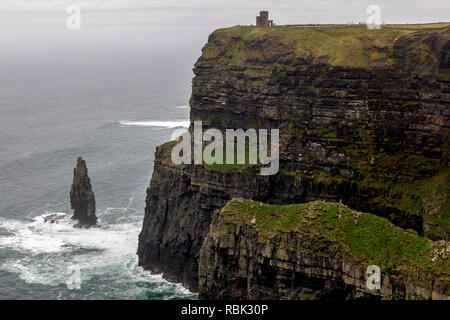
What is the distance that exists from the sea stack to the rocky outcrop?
50.4 m

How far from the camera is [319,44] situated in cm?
9594

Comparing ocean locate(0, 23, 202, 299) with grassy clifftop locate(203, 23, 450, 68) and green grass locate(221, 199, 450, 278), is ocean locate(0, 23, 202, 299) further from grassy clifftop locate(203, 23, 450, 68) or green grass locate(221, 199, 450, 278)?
grassy clifftop locate(203, 23, 450, 68)

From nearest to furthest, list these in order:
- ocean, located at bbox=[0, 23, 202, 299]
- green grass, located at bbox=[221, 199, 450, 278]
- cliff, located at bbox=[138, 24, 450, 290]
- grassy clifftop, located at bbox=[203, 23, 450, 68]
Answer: green grass, located at bbox=[221, 199, 450, 278] < cliff, located at bbox=[138, 24, 450, 290] < grassy clifftop, located at bbox=[203, 23, 450, 68] < ocean, located at bbox=[0, 23, 202, 299]

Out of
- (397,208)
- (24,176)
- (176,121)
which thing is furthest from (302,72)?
(176,121)

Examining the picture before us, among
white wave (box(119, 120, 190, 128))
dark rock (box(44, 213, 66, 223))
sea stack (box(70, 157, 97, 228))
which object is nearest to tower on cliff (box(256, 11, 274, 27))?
sea stack (box(70, 157, 97, 228))

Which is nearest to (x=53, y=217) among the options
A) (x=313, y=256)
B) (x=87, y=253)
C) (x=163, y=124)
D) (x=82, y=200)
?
(x=82, y=200)

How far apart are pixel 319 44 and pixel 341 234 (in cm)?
4368

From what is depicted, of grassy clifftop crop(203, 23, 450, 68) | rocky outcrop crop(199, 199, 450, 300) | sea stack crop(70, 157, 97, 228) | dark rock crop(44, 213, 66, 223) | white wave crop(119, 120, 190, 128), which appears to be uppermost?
grassy clifftop crop(203, 23, 450, 68)

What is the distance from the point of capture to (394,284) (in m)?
54.5

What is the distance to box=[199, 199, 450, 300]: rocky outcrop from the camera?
179 ft

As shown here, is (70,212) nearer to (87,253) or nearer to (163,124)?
(87,253)

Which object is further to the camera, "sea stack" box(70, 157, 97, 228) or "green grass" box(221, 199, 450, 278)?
"sea stack" box(70, 157, 97, 228)

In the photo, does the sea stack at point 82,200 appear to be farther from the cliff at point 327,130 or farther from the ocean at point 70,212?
the cliff at point 327,130

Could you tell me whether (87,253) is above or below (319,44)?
below
